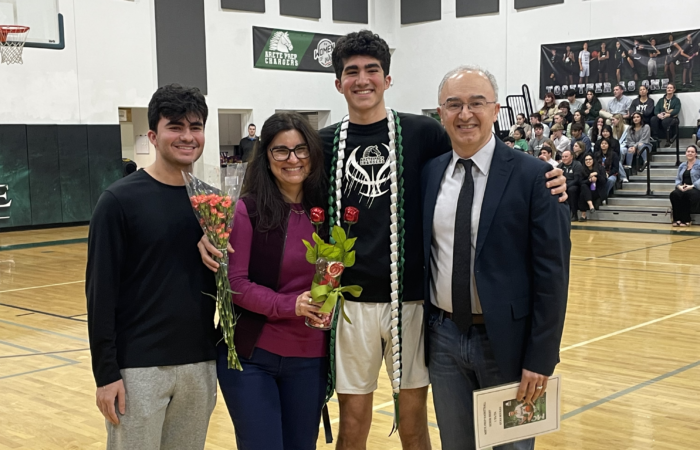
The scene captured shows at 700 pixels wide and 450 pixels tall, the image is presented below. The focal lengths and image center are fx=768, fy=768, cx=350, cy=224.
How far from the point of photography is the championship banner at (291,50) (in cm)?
2022

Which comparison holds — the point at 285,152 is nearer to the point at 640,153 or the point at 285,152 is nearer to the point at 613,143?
the point at 613,143

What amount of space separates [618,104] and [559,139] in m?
2.34

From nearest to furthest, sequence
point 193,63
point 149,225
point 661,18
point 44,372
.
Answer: point 149,225 < point 44,372 < point 661,18 < point 193,63

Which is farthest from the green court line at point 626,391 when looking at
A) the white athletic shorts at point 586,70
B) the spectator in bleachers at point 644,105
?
the white athletic shorts at point 586,70

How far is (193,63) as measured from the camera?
61.5ft

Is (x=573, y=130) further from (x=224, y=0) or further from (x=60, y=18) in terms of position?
(x=60, y=18)

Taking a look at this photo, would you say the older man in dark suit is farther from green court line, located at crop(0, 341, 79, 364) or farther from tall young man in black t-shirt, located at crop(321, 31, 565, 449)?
green court line, located at crop(0, 341, 79, 364)

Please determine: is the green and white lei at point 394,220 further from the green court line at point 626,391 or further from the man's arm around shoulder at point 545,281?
the green court line at point 626,391

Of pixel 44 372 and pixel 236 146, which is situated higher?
pixel 236 146

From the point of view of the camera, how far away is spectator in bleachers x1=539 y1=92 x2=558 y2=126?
58.9ft

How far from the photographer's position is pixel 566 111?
1767 centimetres

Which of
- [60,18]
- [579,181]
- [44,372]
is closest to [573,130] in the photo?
[579,181]

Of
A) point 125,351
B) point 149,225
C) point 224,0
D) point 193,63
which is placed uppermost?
point 224,0

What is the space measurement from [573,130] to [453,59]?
6.17 m
